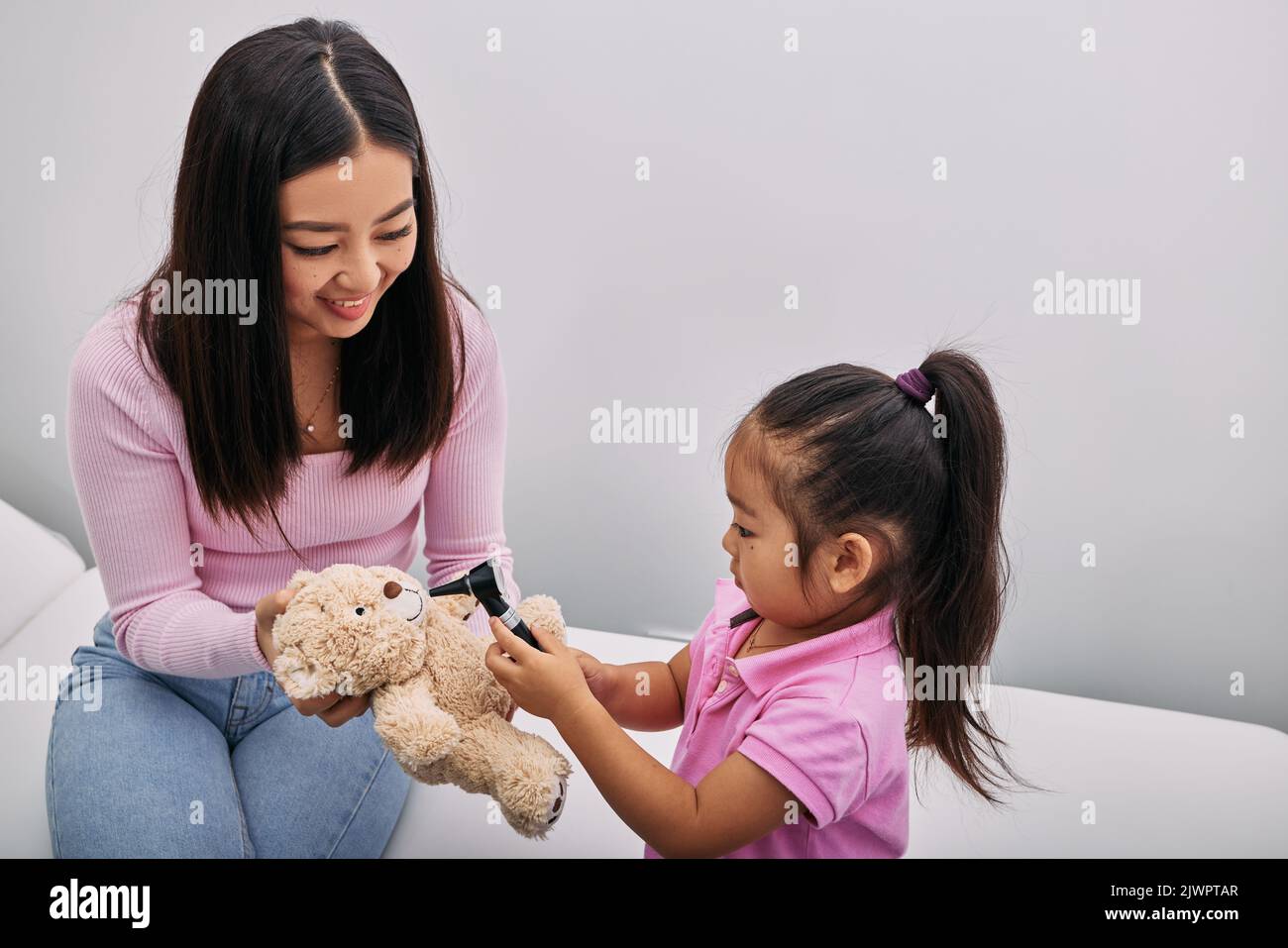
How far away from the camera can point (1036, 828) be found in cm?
131

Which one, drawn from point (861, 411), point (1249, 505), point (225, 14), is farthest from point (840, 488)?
point (225, 14)

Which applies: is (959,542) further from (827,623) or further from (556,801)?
(556,801)

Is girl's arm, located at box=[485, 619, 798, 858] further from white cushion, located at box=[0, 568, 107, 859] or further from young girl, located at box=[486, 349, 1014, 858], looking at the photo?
white cushion, located at box=[0, 568, 107, 859]

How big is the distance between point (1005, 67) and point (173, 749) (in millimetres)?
1384

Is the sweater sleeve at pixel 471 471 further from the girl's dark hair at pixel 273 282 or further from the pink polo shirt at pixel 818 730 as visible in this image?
the pink polo shirt at pixel 818 730

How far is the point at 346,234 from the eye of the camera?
1029mm

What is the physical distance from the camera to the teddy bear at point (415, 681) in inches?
36.5

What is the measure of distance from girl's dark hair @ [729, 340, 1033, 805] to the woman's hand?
16.3 inches

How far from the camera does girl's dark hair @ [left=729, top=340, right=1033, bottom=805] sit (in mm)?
960

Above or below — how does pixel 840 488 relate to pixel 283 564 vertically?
above

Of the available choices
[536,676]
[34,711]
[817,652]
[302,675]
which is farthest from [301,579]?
[34,711]

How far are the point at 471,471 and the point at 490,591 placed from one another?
1.22 ft

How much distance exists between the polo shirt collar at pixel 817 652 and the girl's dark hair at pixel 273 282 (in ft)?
1.57
